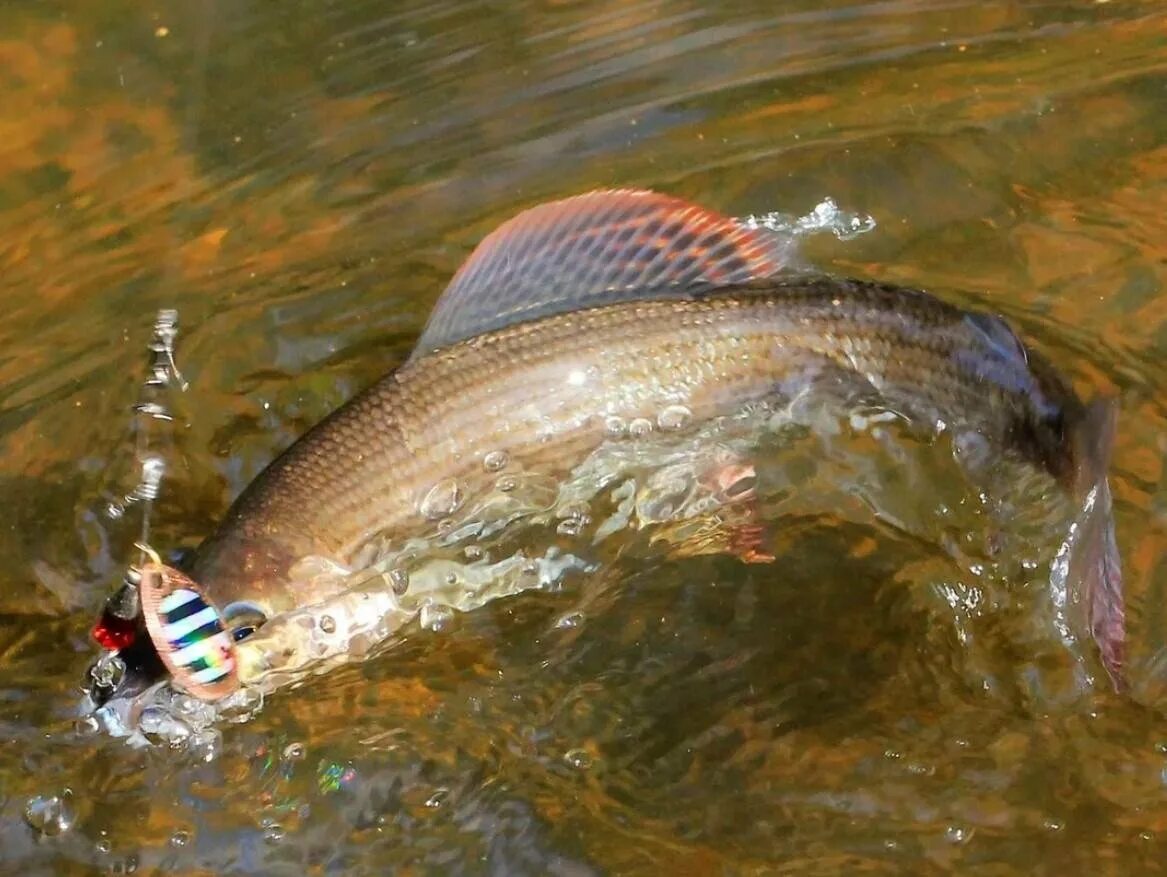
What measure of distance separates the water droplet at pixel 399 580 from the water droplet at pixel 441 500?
0.45ft

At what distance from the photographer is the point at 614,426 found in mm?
2568

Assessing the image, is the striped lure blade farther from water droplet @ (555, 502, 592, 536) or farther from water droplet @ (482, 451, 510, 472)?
water droplet @ (555, 502, 592, 536)

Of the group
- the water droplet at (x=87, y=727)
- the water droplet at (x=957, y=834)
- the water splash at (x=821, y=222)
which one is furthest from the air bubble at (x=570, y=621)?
the water splash at (x=821, y=222)

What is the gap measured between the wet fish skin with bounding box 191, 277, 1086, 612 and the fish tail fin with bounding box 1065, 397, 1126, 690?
0.04m

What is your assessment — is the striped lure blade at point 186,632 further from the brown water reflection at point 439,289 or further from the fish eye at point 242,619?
the brown water reflection at point 439,289

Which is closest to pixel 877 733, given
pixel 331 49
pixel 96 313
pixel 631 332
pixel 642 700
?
pixel 642 700

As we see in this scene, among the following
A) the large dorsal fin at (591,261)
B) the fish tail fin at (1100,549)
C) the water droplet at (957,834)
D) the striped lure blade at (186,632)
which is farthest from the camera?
the large dorsal fin at (591,261)

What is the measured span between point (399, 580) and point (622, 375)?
66 cm

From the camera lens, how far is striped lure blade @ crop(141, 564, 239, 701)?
214 centimetres

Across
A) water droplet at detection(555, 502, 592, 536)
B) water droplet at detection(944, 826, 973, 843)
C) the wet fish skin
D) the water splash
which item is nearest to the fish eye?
the wet fish skin

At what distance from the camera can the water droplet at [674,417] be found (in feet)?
8.42

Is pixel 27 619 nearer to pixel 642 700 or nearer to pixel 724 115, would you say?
pixel 642 700

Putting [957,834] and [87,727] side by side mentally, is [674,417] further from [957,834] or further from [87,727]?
[87,727]

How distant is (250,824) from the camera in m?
2.39
